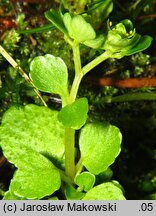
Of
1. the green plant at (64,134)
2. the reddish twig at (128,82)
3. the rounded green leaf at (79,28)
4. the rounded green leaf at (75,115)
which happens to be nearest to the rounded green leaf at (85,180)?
the green plant at (64,134)

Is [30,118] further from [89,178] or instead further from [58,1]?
[58,1]

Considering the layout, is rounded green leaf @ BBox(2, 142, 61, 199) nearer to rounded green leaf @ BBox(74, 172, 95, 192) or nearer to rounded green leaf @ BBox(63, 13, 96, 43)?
rounded green leaf @ BBox(74, 172, 95, 192)

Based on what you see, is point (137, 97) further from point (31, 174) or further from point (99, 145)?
point (31, 174)

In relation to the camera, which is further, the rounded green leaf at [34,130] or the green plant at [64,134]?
the rounded green leaf at [34,130]

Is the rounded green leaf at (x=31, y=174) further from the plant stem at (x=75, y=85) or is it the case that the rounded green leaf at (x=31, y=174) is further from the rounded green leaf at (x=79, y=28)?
the rounded green leaf at (x=79, y=28)

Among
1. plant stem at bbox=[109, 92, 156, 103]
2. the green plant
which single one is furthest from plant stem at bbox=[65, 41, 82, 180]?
plant stem at bbox=[109, 92, 156, 103]

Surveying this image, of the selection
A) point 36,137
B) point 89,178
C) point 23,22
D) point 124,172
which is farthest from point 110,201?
point 23,22
